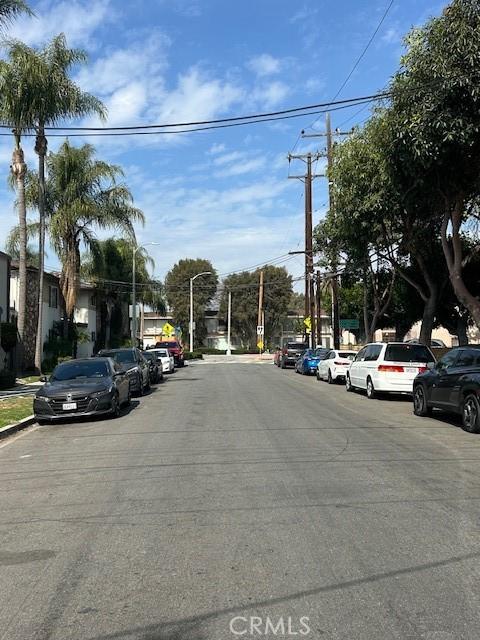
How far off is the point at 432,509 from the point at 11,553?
3969 mm

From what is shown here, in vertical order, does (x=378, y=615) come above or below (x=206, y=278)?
below

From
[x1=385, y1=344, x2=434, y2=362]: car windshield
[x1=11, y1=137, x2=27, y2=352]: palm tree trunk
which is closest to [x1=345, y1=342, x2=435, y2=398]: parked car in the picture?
[x1=385, y1=344, x2=434, y2=362]: car windshield

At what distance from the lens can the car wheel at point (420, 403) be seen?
14.4 meters

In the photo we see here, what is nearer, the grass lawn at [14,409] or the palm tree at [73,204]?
the grass lawn at [14,409]

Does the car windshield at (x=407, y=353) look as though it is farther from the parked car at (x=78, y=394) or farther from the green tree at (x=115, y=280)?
the green tree at (x=115, y=280)

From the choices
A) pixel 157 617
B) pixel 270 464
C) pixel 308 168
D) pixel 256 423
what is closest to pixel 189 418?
pixel 256 423

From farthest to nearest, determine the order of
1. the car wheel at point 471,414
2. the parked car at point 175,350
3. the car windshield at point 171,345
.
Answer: the car windshield at point 171,345 → the parked car at point 175,350 → the car wheel at point 471,414

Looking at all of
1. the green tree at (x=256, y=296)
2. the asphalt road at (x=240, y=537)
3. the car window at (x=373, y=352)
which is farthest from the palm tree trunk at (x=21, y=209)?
the green tree at (x=256, y=296)

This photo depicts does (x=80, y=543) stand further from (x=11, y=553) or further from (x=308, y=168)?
(x=308, y=168)

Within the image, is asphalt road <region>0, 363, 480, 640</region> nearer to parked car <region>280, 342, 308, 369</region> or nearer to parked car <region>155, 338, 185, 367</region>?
parked car <region>280, 342, 308, 369</region>

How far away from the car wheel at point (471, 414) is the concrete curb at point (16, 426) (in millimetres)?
8782

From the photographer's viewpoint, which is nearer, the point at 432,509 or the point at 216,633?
the point at 216,633

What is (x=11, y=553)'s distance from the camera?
5453mm

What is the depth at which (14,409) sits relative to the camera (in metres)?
16.3
